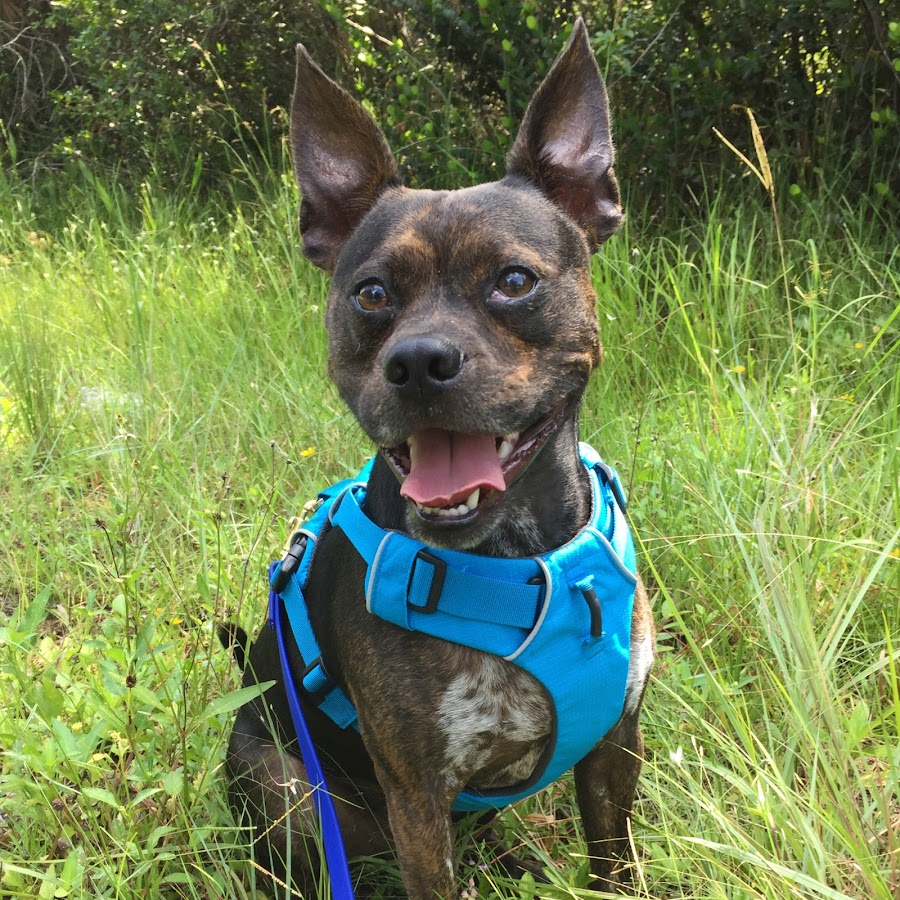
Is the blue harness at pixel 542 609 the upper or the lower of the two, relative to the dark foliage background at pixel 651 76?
lower

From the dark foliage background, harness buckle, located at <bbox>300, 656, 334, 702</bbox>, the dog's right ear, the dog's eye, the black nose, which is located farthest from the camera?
the dark foliage background

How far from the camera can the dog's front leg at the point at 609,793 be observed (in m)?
2.14

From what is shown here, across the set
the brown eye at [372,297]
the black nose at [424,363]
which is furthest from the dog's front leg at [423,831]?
the brown eye at [372,297]

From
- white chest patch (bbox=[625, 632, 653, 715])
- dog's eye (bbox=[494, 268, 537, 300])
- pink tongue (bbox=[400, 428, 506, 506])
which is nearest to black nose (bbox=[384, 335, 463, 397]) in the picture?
pink tongue (bbox=[400, 428, 506, 506])

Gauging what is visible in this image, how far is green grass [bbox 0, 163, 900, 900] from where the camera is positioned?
1842 millimetres

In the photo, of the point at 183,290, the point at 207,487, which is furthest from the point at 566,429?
the point at 183,290

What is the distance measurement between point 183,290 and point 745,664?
393cm

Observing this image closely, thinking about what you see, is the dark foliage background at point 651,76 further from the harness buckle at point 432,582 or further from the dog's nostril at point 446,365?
the harness buckle at point 432,582

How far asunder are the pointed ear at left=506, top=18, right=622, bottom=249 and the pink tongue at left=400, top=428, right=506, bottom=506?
79 centimetres

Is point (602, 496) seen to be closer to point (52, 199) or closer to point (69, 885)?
point (69, 885)

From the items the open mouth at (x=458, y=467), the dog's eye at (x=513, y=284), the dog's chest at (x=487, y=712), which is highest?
the dog's eye at (x=513, y=284)

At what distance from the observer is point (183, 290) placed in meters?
5.07

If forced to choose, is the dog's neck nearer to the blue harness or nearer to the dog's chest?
the blue harness

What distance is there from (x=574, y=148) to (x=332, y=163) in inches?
26.2
